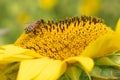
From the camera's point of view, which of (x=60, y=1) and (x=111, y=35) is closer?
(x=111, y=35)

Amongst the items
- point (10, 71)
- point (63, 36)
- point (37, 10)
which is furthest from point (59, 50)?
point (37, 10)

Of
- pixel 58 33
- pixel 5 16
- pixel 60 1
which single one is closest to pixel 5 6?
pixel 5 16

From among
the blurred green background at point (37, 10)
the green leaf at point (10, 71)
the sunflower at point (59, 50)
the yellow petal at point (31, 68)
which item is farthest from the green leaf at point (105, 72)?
the blurred green background at point (37, 10)

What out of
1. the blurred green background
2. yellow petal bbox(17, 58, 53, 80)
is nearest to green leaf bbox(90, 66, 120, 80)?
yellow petal bbox(17, 58, 53, 80)

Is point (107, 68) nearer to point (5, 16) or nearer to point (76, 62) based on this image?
point (76, 62)

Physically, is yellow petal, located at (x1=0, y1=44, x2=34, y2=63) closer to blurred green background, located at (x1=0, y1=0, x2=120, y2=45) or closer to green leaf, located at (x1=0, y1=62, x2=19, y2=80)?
green leaf, located at (x1=0, y1=62, x2=19, y2=80)

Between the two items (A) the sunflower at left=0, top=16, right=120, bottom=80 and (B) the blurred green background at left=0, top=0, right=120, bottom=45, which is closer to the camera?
(A) the sunflower at left=0, top=16, right=120, bottom=80

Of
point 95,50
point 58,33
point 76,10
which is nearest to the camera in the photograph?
point 95,50
